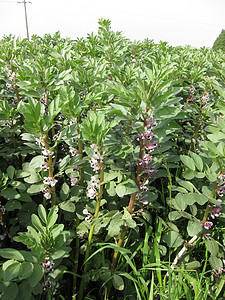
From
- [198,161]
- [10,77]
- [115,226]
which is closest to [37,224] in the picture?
[115,226]

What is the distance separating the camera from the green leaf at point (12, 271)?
1.17 meters

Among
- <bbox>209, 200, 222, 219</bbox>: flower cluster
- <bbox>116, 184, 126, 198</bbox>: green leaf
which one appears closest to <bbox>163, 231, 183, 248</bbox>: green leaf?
<bbox>209, 200, 222, 219</bbox>: flower cluster

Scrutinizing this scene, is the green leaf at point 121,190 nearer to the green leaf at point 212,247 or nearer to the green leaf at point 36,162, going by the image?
the green leaf at point 36,162

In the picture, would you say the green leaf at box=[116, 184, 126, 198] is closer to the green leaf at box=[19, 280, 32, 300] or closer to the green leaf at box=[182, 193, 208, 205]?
the green leaf at box=[182, 193, 208, 205]

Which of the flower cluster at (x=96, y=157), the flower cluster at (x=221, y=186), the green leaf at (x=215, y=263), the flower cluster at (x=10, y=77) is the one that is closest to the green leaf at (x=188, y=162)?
the flower cluster at (x=221, y=186)

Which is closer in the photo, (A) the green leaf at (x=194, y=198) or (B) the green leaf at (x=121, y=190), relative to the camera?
(B) the green leaf at (x=121, y=190)

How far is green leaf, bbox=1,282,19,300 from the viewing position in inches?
49.4

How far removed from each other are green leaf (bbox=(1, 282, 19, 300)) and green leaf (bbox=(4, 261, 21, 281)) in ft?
0.55

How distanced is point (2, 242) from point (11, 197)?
58 centimetres

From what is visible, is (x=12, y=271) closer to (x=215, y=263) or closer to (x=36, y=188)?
(x=36, y=188)

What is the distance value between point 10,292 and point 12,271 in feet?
0.57

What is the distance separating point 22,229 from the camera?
7.04 ft

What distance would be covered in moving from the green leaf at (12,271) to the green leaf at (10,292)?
0.17 meters

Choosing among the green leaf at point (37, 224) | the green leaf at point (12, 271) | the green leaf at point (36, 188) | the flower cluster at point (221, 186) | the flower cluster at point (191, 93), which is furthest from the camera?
the flower cluster at point (191, 93)
